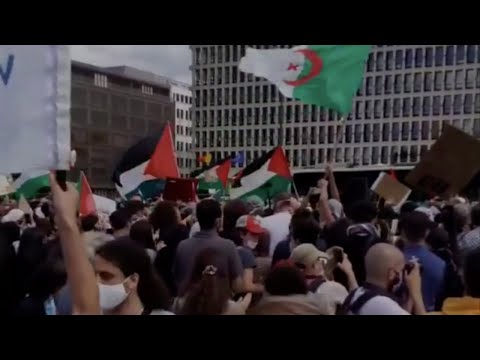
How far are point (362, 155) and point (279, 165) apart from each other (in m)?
96.0

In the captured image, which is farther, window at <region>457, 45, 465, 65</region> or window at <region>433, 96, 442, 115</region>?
window at <region>433, 96, 442, 115</region>

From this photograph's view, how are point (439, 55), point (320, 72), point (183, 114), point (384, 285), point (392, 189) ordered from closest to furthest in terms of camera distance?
1. point (384, 285)
2. point (320, 72)
3. point (392, 189)
4. point (439, 55)
5. point (183, 114)

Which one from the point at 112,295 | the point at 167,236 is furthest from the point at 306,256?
the point at 167,236

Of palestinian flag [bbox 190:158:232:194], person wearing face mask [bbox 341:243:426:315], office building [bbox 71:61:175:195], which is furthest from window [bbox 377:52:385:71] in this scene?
person wearing face mask [bbox 341:243:426:315]

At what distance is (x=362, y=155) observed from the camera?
107188 mm

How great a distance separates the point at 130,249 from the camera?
3695 millimetres

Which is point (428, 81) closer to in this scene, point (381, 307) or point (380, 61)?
point (380, 61)

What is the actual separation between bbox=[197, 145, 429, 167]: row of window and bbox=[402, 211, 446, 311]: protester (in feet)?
314

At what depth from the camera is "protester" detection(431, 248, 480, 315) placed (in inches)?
133

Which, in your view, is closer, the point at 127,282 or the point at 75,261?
the point at 75,261

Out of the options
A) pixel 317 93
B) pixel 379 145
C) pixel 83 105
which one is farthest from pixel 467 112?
pixel 317 93

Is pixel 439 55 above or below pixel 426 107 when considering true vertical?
above

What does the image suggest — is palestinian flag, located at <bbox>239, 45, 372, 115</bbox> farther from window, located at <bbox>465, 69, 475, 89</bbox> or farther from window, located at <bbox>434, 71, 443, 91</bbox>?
window, located at <bbox>434, 71, 443, 91</bbox>

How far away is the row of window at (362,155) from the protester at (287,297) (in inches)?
3845
